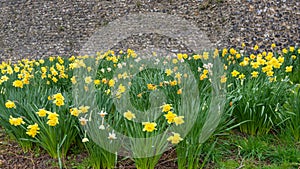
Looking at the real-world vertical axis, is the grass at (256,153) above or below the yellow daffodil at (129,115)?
below

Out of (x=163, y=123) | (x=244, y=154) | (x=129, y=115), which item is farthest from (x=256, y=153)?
(x=129, y=115)

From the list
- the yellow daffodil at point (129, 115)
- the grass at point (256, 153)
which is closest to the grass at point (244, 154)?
the grass at point (256, 153)

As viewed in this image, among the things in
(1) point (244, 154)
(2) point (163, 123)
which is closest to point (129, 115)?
(2) point (163, 123)

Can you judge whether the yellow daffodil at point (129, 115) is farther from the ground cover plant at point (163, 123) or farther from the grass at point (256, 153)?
the grass at point (256, 153)

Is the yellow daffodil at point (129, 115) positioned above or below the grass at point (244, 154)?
above

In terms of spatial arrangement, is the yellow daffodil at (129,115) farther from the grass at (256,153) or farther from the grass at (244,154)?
the grass at (256,153)

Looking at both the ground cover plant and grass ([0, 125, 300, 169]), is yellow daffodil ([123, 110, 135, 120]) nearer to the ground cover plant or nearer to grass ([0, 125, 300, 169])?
the ground cover plant

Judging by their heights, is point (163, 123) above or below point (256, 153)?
above

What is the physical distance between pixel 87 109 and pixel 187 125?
0.65 metres

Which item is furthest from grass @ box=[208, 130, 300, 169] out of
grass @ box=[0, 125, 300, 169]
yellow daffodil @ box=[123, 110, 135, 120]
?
yellow daffodil @ box=[123, 110, 135, 120]

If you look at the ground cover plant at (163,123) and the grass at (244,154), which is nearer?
the ground cover plant at (163,123)

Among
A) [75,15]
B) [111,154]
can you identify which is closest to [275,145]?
[111,154]

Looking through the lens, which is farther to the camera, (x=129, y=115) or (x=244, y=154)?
(x=244, y=154)

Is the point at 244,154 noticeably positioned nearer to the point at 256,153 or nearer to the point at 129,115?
the point at 256,153
